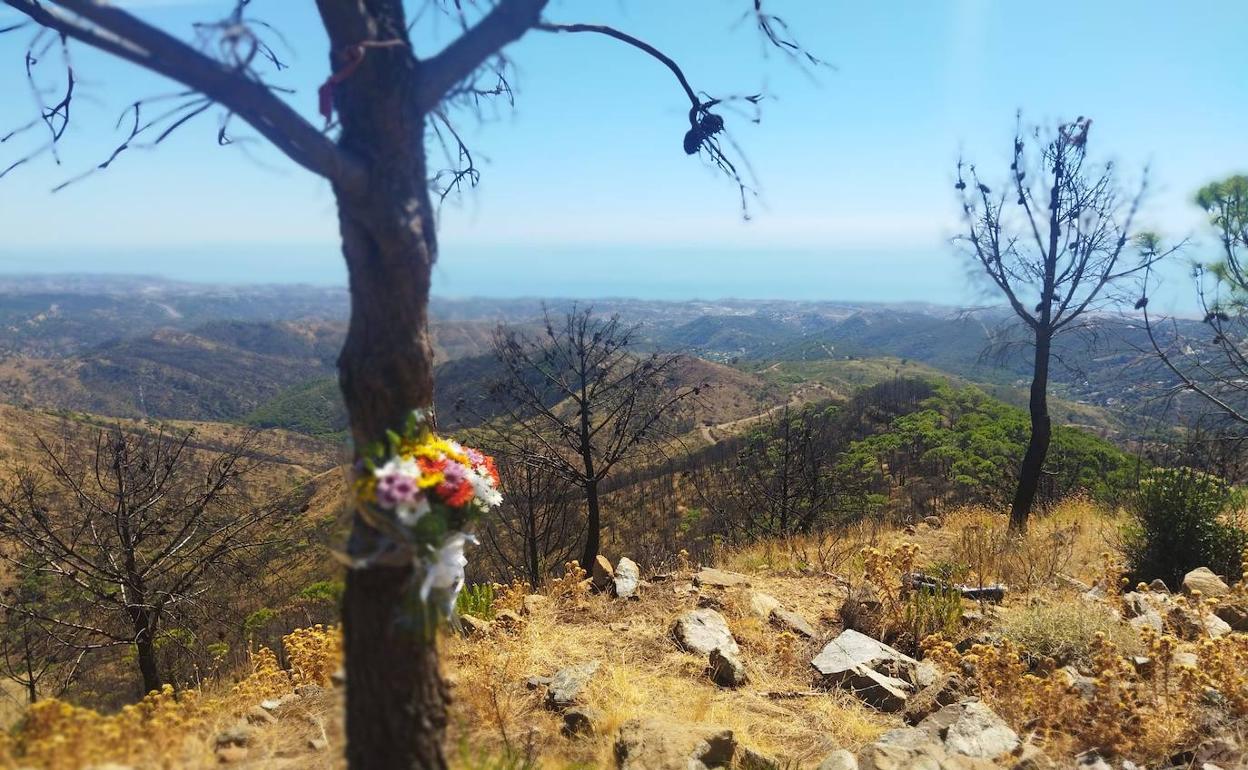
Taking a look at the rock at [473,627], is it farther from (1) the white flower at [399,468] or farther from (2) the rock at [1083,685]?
(2) the rock at [1083,685]

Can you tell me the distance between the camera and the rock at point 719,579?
714 cm

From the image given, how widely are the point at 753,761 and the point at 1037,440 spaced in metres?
9.04

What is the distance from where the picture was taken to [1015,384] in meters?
125

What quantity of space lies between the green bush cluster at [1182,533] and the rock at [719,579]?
4.63 m

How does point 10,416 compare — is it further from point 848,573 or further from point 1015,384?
point 1015,384

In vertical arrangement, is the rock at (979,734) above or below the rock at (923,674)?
above

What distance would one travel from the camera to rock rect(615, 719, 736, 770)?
12.0 ft

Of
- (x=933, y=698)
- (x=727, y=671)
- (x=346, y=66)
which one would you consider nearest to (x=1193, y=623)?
(x=933, y=698)

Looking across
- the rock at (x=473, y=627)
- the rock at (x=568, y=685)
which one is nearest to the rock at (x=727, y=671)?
the rock at (x=568, y=685)

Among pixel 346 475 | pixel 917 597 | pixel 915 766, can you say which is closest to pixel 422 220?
pixel 346 475

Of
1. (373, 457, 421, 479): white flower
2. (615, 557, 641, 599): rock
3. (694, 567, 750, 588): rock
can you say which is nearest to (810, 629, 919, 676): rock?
(694, 567, 750, 588): rock

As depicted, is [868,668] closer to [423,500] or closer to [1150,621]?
[1150,621]

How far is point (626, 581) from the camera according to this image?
7.28m

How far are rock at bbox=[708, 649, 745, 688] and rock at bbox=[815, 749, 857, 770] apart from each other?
4.48 ft
